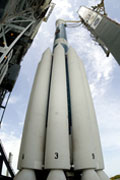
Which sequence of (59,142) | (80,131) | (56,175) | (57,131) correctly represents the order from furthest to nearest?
(80,131) < (57,131) < (59,142) < (56,175)

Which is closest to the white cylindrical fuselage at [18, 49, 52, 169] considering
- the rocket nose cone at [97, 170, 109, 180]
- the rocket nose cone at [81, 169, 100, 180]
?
the rocket nose cone at [81, 169, 100, 180]

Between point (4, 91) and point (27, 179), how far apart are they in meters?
5.95

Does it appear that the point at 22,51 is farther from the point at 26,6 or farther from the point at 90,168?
the point at 90,168

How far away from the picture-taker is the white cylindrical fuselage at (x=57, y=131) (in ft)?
10.1

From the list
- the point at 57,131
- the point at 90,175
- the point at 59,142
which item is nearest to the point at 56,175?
the point at 59,142

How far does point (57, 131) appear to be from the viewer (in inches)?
139

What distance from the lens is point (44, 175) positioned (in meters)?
3.49

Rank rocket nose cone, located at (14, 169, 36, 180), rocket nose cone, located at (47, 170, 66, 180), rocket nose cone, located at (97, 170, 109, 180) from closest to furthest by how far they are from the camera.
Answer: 1. rocket nose cone, located at (47, 170, 66, 180)
2. rocket nose cone, located at (14, 169, 36, 180)
3. rocket nose cone, located at (97, 170, 109, 180)

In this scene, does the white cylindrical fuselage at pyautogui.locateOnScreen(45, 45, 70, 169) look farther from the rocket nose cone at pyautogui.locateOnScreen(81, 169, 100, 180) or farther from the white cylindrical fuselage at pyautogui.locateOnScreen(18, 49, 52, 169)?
the rocket nose cone at pyautogui.locateOnScreen(81, 169, 100, 180)

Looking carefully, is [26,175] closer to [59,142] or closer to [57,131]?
[59,142]

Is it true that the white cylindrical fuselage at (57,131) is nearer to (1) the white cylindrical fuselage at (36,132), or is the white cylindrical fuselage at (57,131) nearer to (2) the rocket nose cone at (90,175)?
(1) the white cylindrical fuselage at (36,132)

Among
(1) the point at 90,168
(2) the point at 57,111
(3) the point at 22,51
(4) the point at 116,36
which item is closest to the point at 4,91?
(3) the point at 22,51

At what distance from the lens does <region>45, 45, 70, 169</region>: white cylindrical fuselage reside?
3068 millimetres

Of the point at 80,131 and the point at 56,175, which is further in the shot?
the point at 80,131
